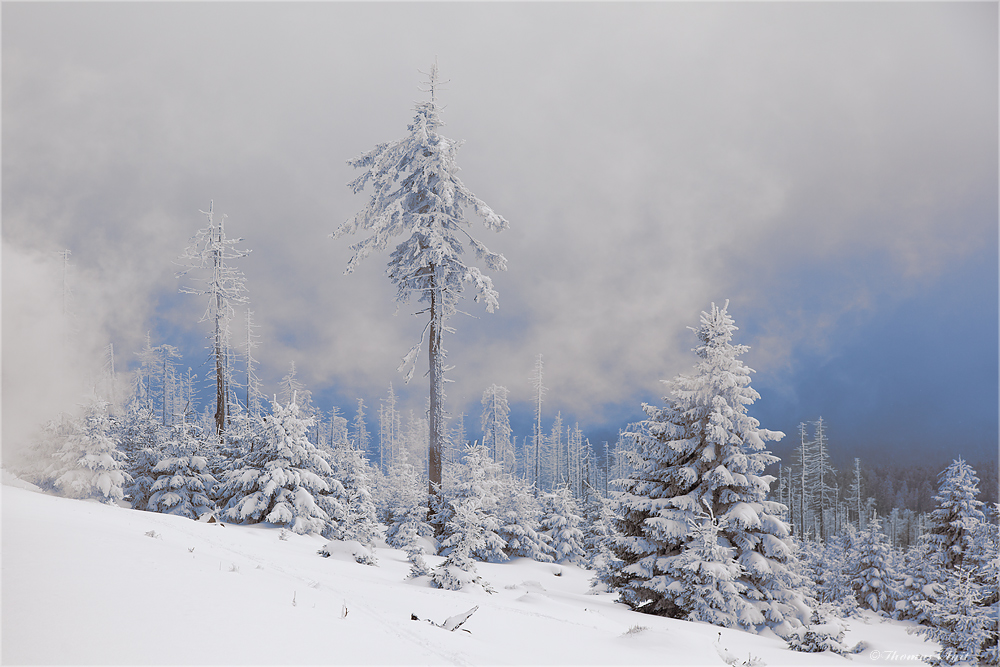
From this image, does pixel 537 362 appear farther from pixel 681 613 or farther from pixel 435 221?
pixel 681 613

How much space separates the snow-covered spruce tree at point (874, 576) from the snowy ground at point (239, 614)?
76.2ft

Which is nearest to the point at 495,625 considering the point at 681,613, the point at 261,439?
the point at 681,613

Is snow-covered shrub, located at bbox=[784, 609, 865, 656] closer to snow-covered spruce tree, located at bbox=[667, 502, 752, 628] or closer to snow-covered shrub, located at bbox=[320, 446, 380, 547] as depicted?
snow-covered spruce tree, located at bbox=[667, 502, 752, 628]

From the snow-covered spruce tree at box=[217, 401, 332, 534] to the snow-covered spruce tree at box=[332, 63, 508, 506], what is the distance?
4150 mm

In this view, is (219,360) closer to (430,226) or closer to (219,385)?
(219,385)

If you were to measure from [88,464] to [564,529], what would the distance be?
65.9 ft

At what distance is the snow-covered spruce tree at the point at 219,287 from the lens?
21984 mm

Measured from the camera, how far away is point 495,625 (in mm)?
5777

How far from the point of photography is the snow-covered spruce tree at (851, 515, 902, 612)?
25609mm

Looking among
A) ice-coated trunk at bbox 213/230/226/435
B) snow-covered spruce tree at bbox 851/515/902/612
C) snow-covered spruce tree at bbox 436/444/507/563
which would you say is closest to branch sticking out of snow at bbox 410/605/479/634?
snow-covered spruce tree at bbox 436/444/507/563

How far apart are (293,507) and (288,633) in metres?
13.3

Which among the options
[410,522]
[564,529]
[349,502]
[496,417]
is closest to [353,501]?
[349,502]

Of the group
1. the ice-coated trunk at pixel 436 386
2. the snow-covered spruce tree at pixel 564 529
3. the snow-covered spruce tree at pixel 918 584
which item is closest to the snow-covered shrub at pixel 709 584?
the ice-coated trunk at pixel 436 386

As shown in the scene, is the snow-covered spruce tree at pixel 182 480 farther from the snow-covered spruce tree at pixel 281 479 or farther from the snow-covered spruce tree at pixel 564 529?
the snow-covered spruce tree at pixel 564 529
